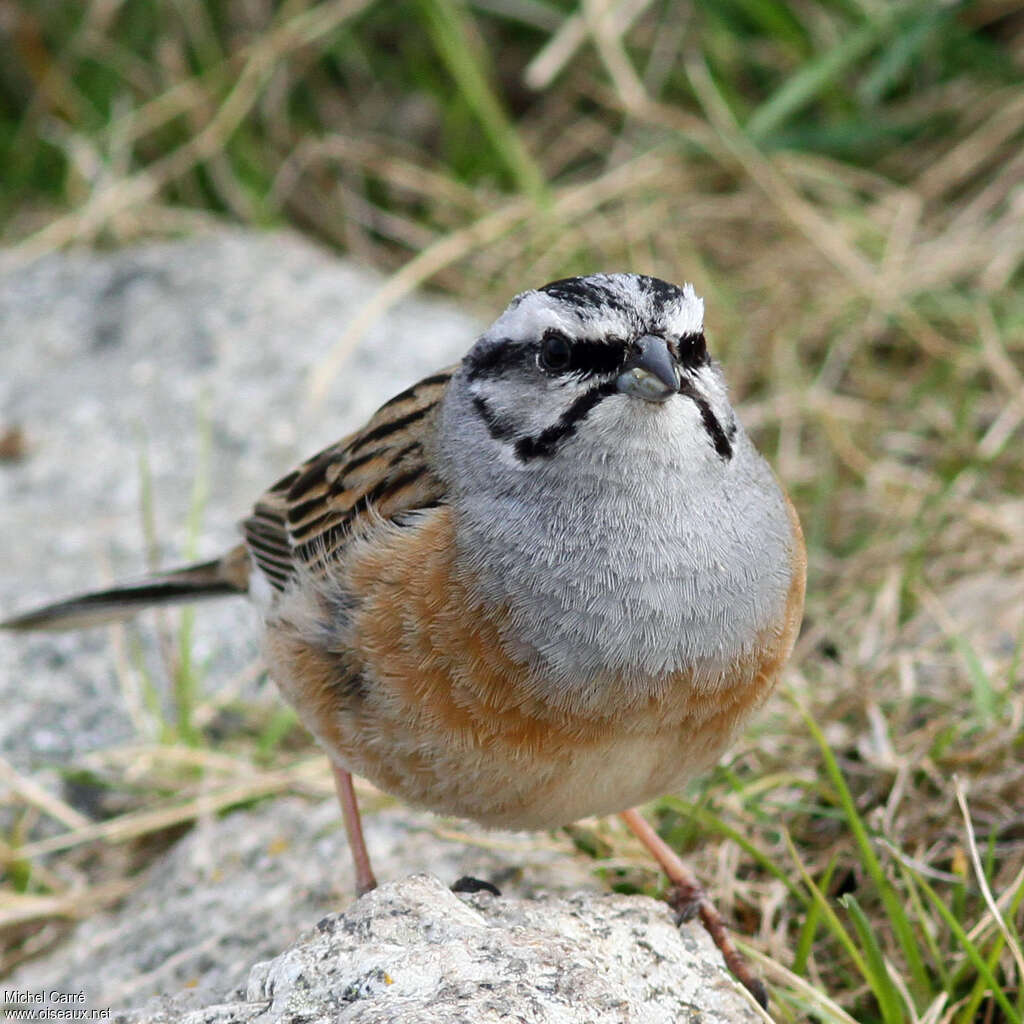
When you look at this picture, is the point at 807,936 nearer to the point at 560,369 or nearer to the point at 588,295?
the point at 560,369

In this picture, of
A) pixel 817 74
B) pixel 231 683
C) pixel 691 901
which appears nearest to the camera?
pixel 691 901

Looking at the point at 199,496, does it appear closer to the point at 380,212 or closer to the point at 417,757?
the point at 417,757

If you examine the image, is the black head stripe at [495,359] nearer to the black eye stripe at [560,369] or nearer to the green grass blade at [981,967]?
the black eye stripe at [560,369]

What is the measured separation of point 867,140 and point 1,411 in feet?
12.0

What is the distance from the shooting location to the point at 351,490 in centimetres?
343

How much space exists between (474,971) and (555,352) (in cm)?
116

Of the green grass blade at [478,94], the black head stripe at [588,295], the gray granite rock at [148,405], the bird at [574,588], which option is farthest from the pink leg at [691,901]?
the green grass blade at [478,94]

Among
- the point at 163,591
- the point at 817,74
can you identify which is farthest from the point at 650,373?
the point at 817,74

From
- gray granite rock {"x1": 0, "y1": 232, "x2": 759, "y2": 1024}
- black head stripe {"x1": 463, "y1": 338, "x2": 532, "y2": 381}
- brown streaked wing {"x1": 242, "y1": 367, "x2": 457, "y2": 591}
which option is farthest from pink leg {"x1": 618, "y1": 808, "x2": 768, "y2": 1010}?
black head stripe {"x1": 463, "y1": 338, "x2": 532, "y2": 381}

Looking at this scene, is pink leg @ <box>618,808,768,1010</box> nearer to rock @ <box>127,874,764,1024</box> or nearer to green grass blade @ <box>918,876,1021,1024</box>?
rock @ <box>127,874,764,1024</box>

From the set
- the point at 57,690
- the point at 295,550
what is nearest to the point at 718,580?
the point at 295,550

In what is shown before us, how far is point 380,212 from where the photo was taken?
6773 mm

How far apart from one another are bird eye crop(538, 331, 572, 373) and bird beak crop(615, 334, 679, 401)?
141mm

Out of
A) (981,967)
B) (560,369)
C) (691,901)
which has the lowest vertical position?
(981,967)
